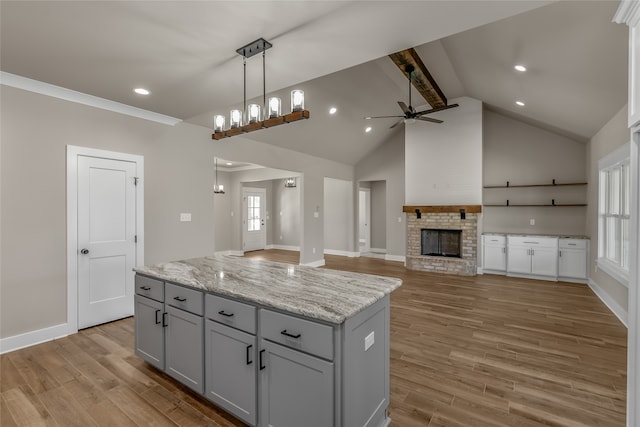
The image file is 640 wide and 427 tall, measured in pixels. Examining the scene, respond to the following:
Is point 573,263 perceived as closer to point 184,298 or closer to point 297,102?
point 297,102

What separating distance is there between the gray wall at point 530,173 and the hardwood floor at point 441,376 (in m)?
2.77

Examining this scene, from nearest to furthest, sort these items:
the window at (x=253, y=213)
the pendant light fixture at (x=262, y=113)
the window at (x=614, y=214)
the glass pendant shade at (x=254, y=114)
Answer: the pendant light fixture at (x=262, y=113) < the glass pendant shade at (x=254, y=114) < the window at (x=614, y=214) < the window at (x=253, y=213)

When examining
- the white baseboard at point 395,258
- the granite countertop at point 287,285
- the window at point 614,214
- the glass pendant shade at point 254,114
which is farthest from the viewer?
the white baseboard at point 395,258

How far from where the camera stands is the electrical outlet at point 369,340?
1.71 m

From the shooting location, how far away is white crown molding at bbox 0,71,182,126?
118 inches

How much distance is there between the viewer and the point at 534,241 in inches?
237

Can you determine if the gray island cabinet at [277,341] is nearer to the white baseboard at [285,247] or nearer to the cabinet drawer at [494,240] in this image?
the cabinet drawer at [494,240]

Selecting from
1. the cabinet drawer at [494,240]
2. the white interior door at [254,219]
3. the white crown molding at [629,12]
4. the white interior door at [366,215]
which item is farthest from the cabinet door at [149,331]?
the white interior door at [366,215]

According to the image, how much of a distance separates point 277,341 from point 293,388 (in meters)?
0.25

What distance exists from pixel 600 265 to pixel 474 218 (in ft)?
7.39

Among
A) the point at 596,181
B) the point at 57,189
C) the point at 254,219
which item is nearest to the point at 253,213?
the point at 254,219

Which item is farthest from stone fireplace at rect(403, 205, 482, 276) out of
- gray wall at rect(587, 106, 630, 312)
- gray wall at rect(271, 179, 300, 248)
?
gray wall at rect(271, 179, 300, 248)

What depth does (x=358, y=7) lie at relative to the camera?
198 centimetres

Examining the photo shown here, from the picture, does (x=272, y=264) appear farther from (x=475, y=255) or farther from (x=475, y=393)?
(x=475, y=255)
